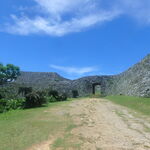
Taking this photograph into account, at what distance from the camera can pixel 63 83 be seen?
89.3 ft

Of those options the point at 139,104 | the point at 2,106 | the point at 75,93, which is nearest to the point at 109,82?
the point at 75,93

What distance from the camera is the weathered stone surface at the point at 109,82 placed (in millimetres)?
16880

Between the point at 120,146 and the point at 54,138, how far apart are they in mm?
1679

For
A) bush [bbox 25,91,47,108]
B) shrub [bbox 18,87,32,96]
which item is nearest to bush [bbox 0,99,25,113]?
bush [bbox 25,91,47,108]

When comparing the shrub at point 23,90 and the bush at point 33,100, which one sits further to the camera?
the shrub at point 23,90

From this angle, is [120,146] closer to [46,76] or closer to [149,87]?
[149,87]

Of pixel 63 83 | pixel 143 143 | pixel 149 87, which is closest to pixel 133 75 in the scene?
pixel 149 87

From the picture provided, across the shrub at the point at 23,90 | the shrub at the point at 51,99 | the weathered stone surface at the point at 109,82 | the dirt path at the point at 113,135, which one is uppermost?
the weathered stone surface at the point at 109,82

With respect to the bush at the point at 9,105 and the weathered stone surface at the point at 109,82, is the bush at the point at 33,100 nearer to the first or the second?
the bush at the point at 9,105

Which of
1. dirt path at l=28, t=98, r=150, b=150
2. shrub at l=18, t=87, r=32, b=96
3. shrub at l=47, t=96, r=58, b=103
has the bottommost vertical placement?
dirt path at l=28, t=98, r=150, b=150

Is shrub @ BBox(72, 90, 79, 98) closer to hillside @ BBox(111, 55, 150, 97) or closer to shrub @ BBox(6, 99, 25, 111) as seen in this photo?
hillside @ BBox(111, 55, 150, 97)

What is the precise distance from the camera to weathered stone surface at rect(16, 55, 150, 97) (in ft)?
55.4

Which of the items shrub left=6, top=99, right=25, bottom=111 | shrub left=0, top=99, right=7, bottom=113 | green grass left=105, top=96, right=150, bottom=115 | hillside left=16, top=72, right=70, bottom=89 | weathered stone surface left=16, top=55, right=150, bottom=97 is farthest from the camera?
A: hillside left=16, top=72, right=70, bottom=89

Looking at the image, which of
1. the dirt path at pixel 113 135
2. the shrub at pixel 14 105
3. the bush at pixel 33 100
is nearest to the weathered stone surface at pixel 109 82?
the shrub at pixel 14 105
